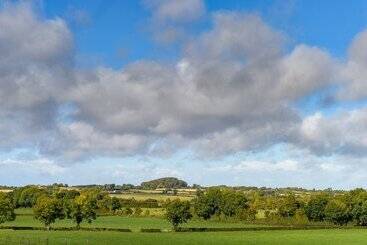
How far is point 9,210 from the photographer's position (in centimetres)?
15512

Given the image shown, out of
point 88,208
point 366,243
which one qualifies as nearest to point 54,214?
point 88,208

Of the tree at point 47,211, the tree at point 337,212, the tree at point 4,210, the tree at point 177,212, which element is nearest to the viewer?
the tree at point 4,210

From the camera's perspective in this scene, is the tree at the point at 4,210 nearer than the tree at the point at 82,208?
Yes

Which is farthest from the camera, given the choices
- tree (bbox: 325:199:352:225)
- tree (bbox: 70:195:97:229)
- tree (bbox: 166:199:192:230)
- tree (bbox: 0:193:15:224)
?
tree (bbox: 325:199:352:225)

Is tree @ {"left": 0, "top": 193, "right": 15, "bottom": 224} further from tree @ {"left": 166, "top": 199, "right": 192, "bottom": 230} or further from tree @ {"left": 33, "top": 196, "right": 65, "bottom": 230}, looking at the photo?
tree @ {"left": 166, "top": 199, "right": 192, "bottom": 230}

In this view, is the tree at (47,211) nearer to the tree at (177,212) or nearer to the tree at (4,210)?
the tree at (4,210)

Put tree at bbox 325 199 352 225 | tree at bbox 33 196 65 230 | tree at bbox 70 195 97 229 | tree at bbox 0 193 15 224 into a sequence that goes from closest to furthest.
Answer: tree at bbox 0 193 15 224 → tree at bbox 33 196 65 230 → tree at bbox 70 195 97 229 → tree at bbox 325 199 352 225

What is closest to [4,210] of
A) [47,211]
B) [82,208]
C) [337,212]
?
[47,211]

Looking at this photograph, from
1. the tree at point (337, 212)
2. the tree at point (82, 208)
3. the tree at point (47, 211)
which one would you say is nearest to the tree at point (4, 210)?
the tree at point (47, 211)

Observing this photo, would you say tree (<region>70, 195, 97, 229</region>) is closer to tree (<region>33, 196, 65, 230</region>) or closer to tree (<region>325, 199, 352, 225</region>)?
tree (<region>33, 196, 65, 230</region>)

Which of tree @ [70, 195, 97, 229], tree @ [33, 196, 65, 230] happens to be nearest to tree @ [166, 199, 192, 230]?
tree @ [70, 195, 97, 229]

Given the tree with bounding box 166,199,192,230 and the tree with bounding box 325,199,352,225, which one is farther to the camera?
the tree with bounding box 325,199,352,225

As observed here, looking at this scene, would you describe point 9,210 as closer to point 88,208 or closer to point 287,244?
point 88,208

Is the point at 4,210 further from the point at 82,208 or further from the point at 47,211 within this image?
the point at 82,208
